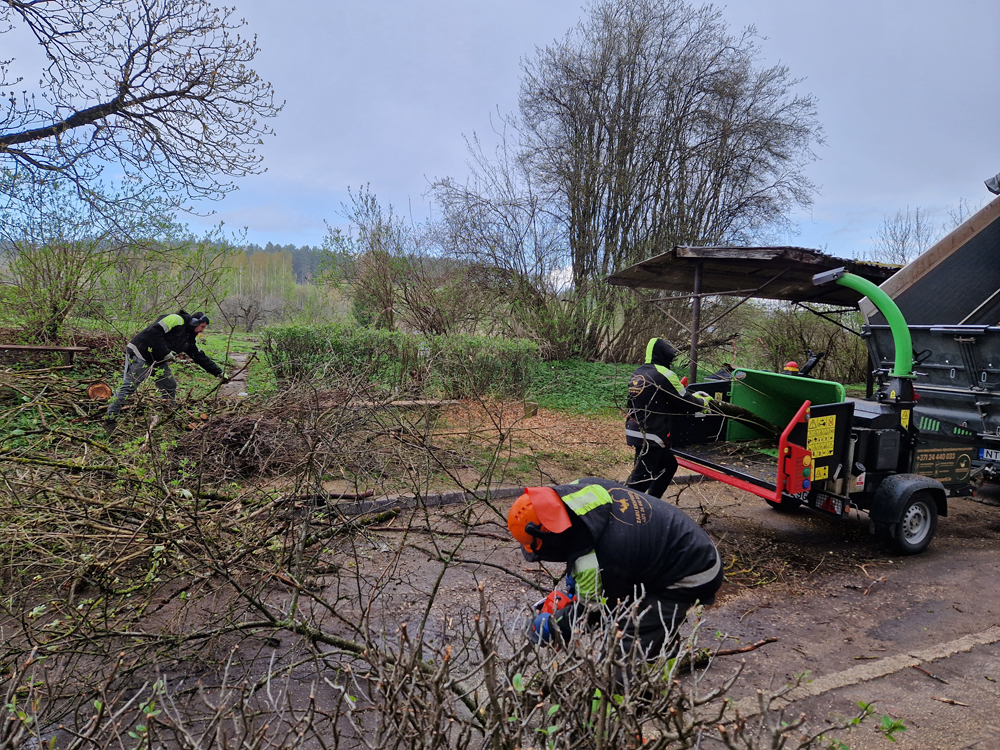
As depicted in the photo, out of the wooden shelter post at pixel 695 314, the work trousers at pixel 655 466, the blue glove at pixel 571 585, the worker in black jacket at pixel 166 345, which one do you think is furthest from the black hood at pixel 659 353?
the worker in black jacket at pixel 166 345

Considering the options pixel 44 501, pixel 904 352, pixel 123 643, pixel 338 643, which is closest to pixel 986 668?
pixel 904 352

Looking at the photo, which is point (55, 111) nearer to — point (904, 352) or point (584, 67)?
point (904, 352)

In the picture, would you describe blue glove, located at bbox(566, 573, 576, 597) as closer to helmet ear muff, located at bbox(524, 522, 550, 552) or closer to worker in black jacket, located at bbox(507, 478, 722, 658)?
worker in black jacket, located at bbox(507, 478, 722, 658)

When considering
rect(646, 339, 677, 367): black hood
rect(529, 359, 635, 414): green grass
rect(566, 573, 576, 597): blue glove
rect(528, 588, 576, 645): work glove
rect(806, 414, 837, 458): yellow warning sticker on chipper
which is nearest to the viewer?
rect(528, 588, 576, 645): work glove

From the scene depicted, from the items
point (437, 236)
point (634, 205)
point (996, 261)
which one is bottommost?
point (996, 261)

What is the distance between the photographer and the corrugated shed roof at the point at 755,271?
677 cm

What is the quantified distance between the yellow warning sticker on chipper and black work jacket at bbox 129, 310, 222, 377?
5897mm

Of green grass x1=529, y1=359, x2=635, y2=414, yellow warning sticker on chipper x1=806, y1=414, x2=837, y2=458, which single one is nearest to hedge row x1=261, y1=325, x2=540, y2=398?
green grass x1=529, y1=359, x2=635, y2=414

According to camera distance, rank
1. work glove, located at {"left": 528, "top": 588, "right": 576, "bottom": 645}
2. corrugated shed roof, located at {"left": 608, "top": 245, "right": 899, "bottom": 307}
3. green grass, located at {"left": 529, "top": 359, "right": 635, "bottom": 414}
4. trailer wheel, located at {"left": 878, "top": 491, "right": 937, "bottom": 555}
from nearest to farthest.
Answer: work glove, located at {"left": 528, "top": 588, "right": 576, "bottom": 645} < trailer wheel, located at {"left": 878, "top": 491, "right": 937, "bottom": 555} < corrugated shed roof, located at {"left": 608, "top": 245, "right": 899, "bottom": 307} < green grass, located at {"left": 529, "top": 359, "right": 635, "bottom": 414}

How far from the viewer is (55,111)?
8.05m

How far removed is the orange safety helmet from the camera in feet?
8.54

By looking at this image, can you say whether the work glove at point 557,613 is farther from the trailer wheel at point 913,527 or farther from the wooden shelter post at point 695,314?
the wooden shelter post at point 695,314

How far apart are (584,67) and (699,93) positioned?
3112mm

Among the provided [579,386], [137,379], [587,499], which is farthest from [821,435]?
[579,386]
